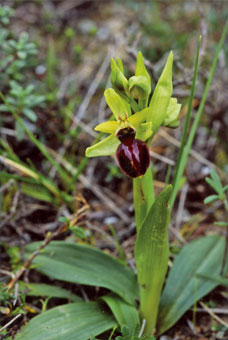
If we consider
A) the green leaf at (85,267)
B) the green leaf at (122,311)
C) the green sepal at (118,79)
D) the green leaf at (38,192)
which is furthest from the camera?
the green leaf at (38,192)

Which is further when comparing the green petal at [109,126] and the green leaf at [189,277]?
the green leaf at [189,277]

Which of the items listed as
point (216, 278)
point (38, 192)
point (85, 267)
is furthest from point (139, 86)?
point (38, 192)

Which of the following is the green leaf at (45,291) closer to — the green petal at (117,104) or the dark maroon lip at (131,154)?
the dark maroon lip at (131,154)

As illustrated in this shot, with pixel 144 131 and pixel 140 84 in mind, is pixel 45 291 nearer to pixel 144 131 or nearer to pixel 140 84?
pixel 144 131

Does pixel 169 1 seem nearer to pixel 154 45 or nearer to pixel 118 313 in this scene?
pixel 154 45

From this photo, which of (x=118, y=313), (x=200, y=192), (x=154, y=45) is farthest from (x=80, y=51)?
(x=118, y=313)

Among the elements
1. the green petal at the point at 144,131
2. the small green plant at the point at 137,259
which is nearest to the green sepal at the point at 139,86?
the small green plant at the point at 137,259

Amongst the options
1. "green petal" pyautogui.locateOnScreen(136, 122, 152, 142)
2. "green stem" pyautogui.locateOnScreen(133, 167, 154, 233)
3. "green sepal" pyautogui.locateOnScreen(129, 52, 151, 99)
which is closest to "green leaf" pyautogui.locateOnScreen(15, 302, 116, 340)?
"green stem" pyautogui.locateOnScreen(133, 167, 154, 233)
